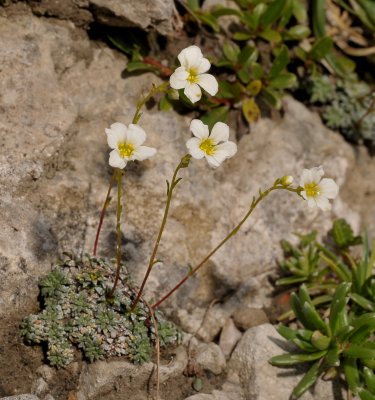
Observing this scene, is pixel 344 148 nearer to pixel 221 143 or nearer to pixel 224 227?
pixel 224 227

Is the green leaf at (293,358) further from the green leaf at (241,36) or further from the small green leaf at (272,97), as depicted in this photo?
the green leaf at (241,36)

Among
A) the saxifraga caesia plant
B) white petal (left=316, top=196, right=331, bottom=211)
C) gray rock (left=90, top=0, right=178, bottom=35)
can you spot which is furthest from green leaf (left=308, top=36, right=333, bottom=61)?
white petal (left=316, top=196, right=331, bottom=211)

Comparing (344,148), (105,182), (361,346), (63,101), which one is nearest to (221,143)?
(105,182)

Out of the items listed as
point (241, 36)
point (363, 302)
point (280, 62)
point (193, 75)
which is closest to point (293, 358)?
point (363, 302)

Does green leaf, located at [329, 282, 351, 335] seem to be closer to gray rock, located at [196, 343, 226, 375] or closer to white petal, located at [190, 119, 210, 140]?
gray rock, located at [196, 343, 226, 375]

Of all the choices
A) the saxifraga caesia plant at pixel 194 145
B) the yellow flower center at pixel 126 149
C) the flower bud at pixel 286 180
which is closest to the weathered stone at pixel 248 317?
the saxifraga caesia plant at pixel 194 145

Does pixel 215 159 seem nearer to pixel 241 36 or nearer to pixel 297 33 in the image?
pixel 241 36
